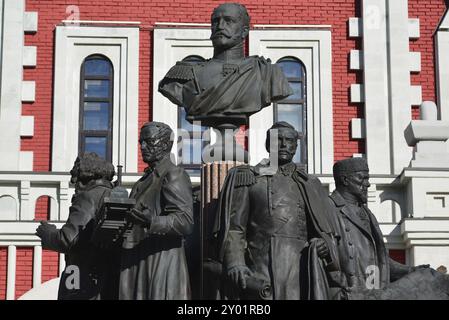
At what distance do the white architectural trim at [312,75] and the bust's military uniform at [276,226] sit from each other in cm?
1038

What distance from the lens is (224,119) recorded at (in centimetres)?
1180

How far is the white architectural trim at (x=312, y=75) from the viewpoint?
71.0ft

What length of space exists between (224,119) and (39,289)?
29.8 feet

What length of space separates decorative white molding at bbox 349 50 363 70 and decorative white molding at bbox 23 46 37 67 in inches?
194

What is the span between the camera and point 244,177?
36.2 ft

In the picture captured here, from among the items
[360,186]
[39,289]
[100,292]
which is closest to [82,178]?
[100,292]

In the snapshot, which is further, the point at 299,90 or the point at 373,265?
the point at 299,90

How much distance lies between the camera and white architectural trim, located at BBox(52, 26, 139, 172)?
21.5 m

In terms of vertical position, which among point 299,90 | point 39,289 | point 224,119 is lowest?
point 39,289

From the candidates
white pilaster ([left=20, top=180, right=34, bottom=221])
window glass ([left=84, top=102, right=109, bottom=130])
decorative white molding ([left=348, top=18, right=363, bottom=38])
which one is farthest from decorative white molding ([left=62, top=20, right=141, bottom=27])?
decorative white molding ([left=348, top=18, right=363, bottom=38])

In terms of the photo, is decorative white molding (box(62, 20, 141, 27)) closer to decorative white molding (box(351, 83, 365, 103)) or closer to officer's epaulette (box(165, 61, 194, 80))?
decorative white molding (box(351, 83, 365, 103))
